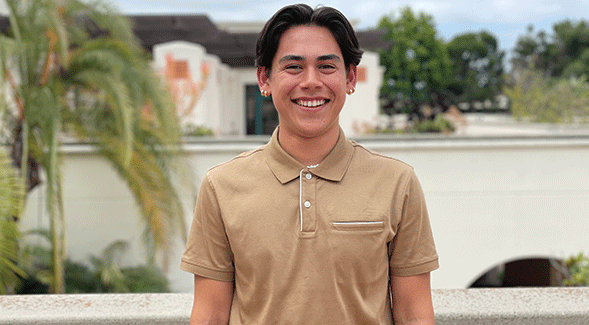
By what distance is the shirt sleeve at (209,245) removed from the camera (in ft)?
5.03

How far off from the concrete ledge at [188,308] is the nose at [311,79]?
3.92ft

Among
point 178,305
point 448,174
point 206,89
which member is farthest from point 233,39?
point 178,305

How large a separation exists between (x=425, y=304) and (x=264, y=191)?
545 millimetres

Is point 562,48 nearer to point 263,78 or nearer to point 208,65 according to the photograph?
point 208,65

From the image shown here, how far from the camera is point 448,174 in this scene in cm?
964

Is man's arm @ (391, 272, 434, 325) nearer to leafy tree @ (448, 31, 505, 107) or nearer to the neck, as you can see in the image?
the neck

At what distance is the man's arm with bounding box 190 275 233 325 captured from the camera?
5.04ft

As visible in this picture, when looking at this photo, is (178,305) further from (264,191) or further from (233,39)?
(233,39)

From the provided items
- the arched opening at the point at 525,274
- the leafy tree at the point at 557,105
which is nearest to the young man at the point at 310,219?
the arched opening at the point at 525,274

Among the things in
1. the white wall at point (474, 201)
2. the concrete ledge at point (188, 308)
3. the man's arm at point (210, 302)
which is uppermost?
the man's arm at point (210, 302)

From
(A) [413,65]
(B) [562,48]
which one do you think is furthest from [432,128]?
(B) [562,48]

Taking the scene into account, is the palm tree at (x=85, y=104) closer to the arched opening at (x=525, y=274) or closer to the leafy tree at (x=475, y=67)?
the arched opening at (x=525, y=274)

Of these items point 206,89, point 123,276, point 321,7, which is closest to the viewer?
point 321,7

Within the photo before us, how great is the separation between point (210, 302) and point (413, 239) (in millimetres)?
589
